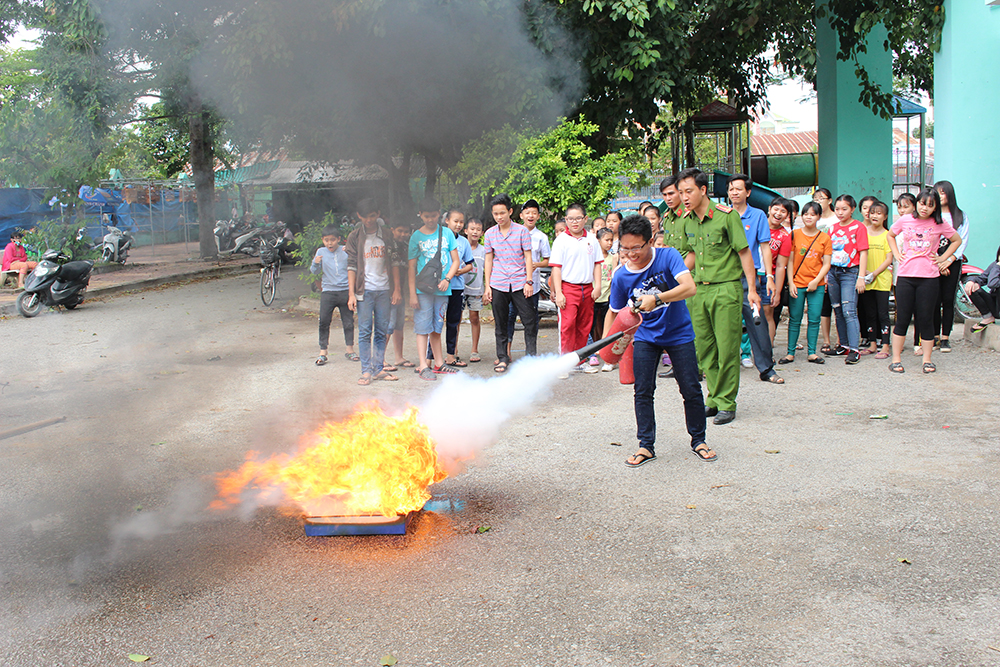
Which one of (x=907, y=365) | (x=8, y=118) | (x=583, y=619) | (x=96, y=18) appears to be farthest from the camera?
(x=907, y=365)

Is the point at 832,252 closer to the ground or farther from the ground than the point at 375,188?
closer to the ground

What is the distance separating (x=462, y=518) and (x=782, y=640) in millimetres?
1645

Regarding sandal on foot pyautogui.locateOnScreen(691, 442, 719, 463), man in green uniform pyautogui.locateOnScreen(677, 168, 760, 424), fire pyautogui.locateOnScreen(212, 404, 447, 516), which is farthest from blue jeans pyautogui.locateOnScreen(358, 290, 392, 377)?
sandal on foot pyautogui.locateOnScreen(691, 442, 719, 463)

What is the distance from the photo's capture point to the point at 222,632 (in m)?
2.89

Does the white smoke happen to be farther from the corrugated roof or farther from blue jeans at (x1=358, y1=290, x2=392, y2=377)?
the corrugated roof

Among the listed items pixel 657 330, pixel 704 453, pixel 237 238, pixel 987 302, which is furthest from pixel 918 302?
pixel 237 238

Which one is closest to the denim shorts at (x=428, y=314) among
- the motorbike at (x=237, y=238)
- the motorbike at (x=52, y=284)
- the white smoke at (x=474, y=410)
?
the white smoke at (x=474, y=410)

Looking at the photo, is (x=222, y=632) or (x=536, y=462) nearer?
(x=222, y=632)

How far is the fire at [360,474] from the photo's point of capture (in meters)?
3.80

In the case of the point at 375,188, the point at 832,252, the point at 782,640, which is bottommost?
the point at 782,640

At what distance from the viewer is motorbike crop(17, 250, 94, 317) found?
1162cm

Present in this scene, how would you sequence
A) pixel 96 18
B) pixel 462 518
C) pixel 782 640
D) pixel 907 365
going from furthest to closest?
pixel 907 365
pixel 96 18
pixel 462 518
pixel 782 640

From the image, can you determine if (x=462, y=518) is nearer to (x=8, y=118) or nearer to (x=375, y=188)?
(x=8, y=118)

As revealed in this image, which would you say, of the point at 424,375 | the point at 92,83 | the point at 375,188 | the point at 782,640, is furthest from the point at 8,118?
the point at 375,188
